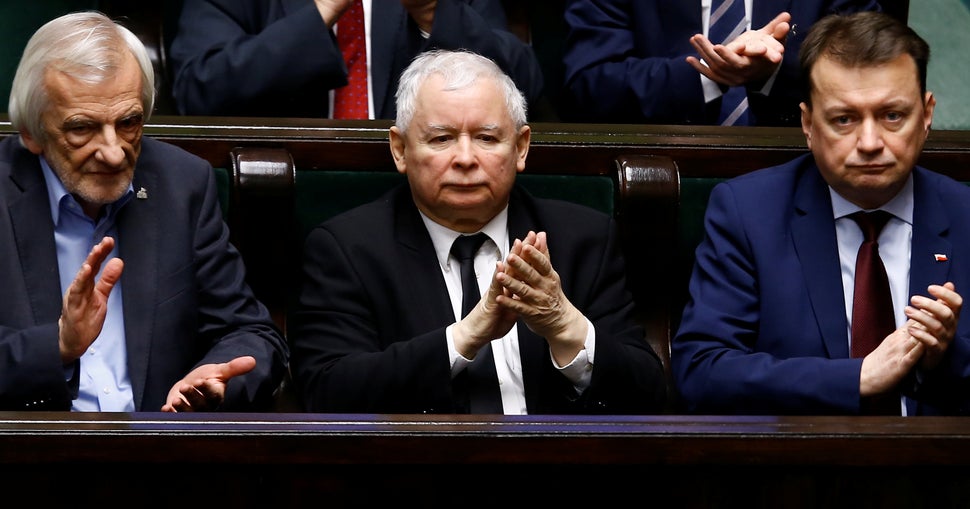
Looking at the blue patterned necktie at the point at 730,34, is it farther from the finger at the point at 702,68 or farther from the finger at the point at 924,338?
the finger at the point at 924,338

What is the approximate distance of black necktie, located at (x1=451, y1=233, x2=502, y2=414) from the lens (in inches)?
71.9

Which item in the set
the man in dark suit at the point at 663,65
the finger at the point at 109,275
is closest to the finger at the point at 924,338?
the man in dark suit at the point at 663,65

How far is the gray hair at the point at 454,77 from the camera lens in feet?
6.20

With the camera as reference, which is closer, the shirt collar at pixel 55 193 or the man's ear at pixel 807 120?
the shirt collar at pixel 55 193

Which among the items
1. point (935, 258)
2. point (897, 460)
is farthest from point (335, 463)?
point (935, 258)

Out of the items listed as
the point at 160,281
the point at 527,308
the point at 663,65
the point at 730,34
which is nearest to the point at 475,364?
the point at 527,308

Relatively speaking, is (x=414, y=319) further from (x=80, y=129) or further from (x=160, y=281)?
(x=80, y=129)

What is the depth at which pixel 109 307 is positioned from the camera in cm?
184

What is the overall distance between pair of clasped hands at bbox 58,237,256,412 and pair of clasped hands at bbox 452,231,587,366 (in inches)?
11.0

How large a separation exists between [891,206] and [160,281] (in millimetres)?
1000

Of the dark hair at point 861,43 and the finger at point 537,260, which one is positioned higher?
the dark hair at point 861,43

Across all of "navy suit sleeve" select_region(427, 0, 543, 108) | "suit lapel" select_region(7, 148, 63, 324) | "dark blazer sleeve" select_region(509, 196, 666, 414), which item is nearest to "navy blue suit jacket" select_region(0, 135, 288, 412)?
"suit lapel" select_region(7, 148, 63, 324)

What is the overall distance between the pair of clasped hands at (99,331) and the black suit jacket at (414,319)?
0.53 ft

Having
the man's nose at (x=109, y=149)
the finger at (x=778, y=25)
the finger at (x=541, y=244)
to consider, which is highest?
the finger at (x=778, y=25)
